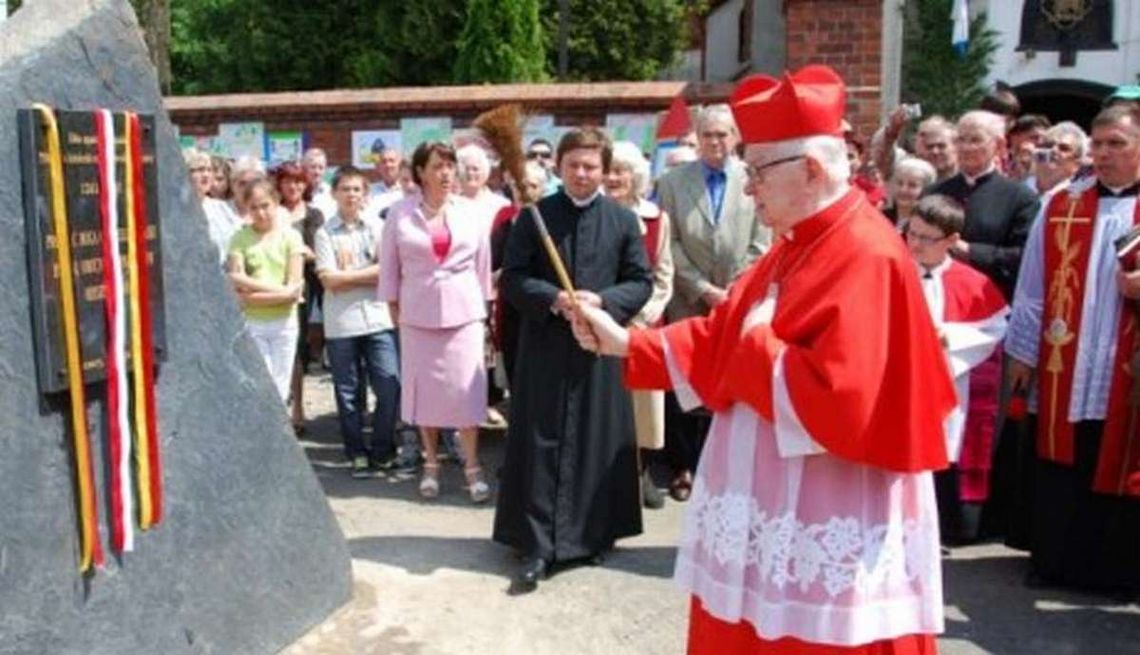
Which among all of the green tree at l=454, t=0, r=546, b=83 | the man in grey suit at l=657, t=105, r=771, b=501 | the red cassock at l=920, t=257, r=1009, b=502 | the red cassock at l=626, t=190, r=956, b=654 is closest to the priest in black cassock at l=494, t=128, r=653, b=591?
the man in grey suit at l=657, t=105, r=771, b=501

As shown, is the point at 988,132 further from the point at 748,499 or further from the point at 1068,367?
the point at 748,499

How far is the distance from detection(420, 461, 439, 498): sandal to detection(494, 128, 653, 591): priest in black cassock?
1.10 meters

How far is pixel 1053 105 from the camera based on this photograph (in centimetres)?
2247

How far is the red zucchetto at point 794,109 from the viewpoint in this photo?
8.86ft

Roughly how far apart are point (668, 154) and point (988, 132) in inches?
123

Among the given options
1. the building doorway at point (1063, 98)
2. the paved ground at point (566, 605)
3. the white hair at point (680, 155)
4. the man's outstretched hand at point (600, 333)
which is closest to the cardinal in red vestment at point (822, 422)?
the man's outstretched hand at point (600, 333)

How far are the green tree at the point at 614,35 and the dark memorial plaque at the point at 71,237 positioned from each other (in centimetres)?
2280

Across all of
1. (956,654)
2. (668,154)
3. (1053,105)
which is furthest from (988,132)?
(1053,105)

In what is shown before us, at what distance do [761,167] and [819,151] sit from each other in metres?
0.14

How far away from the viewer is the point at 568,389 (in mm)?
5094

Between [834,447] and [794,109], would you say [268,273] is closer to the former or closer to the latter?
[794,109]

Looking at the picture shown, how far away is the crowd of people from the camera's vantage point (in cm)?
272

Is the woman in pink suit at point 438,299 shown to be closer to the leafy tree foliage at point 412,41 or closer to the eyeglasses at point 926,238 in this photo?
the eyeglasses at point 926,238

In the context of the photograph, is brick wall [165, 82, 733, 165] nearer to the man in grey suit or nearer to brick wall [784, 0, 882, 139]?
brick wall [784, 0, 882, 139]
